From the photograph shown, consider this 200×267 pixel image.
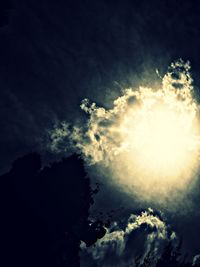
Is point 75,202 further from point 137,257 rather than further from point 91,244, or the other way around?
point 137,257

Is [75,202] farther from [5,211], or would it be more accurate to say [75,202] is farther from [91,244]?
[5,211]

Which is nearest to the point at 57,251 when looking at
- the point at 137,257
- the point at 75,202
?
the point at 75,202

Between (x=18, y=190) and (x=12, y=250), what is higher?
(x=18, y=190)

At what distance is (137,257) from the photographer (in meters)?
37.4

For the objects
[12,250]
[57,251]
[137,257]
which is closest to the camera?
[12,250]

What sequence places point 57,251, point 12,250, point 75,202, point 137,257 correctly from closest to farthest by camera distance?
point 12,250 → point 57,251 → point 75,202 → point 137,257

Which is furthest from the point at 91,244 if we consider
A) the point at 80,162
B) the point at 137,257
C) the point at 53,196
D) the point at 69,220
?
the point at 137,257

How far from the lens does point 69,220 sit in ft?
94.9

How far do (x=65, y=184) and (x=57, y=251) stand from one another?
599cm

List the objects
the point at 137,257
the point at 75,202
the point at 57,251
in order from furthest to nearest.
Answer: the point at 137,257, the point at 75,202, the point at 57,251

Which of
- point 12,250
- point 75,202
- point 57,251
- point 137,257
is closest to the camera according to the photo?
point 12,250

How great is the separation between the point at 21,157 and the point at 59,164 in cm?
371

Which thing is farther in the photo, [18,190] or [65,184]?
[65,184]

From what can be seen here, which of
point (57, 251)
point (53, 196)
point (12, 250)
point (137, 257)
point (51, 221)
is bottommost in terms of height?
point (12, 250)
